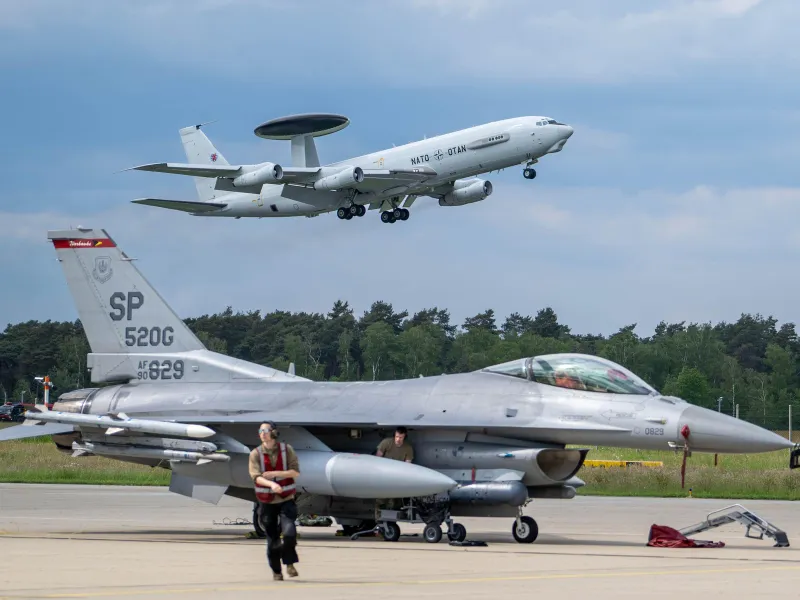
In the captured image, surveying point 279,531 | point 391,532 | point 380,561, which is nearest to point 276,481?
point 279,531

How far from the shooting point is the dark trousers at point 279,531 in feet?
35.3

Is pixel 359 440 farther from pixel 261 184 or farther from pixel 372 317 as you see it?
pixel 372 317

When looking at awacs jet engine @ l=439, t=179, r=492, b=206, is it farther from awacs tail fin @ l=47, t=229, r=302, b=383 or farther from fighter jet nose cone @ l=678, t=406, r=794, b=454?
fighter jet nose cone @ l=678, t=406, r=794, b=454

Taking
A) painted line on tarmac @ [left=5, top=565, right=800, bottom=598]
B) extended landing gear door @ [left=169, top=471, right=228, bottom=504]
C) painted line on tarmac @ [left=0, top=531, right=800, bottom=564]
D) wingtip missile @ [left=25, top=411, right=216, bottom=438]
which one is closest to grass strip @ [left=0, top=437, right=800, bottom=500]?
painted line on tarmac @ [left=0, top=531, right=800, bottom=564]

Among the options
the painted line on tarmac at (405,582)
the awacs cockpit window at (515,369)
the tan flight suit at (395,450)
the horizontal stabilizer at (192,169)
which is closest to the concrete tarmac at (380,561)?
the painted line on tarmac at (405,582)

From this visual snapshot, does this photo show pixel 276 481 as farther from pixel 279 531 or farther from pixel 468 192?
pixel 468 192

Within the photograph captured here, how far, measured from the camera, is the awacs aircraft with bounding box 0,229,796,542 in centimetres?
1545

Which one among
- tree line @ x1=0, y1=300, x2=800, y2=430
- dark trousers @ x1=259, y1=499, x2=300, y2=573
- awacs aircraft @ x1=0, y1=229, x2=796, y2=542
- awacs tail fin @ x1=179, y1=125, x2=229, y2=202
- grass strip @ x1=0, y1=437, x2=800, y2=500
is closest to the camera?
dark trousers @ x1=259, y1=499, x2=300, y2=573

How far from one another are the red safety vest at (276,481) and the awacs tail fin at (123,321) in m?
7.80

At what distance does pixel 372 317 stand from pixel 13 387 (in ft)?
69.5

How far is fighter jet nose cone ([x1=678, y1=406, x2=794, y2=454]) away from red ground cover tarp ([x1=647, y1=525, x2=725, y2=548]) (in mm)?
1085

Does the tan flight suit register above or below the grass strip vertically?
above

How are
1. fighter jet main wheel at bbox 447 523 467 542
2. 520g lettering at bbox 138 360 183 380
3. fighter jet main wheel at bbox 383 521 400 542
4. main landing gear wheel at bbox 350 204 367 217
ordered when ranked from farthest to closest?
main landing gear wheel at bbox 350 204 367 217
520g lettering at bbox 138 360 183 380
fighter jet main wheel at bbox 383 521 400 542
fighter jet main wheel at bbox 447 523 467 542

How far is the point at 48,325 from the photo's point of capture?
246 feet
